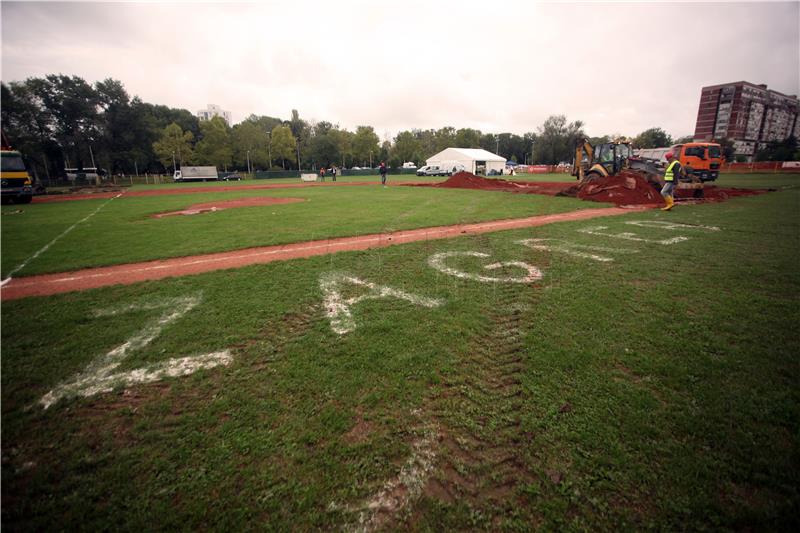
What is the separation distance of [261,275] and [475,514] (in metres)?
5.49

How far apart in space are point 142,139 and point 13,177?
199ft

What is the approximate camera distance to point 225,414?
2.83 meters

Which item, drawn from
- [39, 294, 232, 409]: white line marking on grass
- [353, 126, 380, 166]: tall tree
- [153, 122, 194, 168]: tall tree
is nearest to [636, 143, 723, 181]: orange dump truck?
[39, 294, 232, 409]: white line marking on grass

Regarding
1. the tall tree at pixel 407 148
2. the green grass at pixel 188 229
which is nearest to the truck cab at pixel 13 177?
the green grass at pixel 188 229

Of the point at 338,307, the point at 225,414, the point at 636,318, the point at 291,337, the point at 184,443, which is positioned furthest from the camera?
the point at 338,307

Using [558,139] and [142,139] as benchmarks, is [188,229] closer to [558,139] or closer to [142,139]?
[142,139]

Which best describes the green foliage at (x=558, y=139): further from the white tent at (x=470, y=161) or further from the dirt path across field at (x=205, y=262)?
the dirt path across field at (x=205, y=262)

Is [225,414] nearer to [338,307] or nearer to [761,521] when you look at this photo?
[338,307]

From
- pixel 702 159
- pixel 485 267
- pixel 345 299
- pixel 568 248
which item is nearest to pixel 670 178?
pixel 568 248

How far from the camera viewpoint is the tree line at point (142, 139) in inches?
2402

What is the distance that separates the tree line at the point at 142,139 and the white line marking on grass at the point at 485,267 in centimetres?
7460

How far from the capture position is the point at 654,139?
106 meters

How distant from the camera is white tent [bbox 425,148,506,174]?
5991cm

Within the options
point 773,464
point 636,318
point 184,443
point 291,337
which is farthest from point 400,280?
point 773,464
